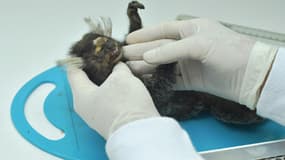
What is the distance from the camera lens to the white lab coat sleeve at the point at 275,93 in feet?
2.30

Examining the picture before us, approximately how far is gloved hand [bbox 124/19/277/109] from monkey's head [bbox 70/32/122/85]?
50 mm

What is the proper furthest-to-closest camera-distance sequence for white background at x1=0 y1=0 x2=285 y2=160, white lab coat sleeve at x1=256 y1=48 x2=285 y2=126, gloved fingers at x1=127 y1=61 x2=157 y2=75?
white background at x1=0 y1=0 x2=285 y2=160, gloved fingers at x1=127 y1=61 x2=157 y2=75, white lab coat sleeve at x1=256 y1=48 x2=285 y2=126

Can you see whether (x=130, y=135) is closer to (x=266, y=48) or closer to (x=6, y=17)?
(x=266, y=48)

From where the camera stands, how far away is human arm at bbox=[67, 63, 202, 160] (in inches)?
22.8

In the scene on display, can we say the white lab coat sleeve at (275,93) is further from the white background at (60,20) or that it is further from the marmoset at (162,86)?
the white background at (60,20)

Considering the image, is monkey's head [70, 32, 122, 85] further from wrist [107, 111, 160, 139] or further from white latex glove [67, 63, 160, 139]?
wrist [107, 111, 160, 139]

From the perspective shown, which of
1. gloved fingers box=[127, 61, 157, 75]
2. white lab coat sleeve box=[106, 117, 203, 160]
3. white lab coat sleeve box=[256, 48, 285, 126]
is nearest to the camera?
white lab coat sleeve box=[106, 117, 203, 160]

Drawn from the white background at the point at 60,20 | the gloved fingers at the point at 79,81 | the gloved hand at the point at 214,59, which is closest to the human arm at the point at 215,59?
the gloved hand at the point at 214,59

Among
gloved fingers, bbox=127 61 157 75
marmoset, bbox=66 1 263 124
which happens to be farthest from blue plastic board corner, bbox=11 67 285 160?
gloved fingers, bbox=127 61 157 75

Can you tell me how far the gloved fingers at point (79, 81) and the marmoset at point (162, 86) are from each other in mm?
18

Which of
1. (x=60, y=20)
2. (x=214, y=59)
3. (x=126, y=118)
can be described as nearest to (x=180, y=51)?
(x=214, y=59)

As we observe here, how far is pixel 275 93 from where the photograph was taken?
71 cm

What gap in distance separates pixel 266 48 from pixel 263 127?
0.63 ft

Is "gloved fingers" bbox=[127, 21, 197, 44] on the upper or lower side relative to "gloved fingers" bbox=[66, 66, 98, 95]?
upper
